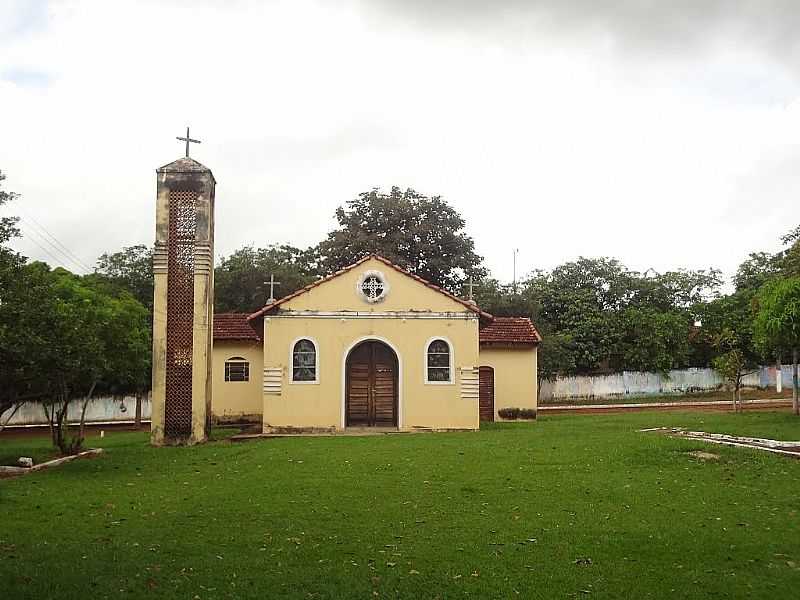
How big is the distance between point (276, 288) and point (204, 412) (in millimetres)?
22972

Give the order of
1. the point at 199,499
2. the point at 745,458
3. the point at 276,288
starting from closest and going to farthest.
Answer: the point at 199,499, the point at 745,458, the point at 276,288

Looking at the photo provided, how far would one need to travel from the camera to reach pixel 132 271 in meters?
47.1

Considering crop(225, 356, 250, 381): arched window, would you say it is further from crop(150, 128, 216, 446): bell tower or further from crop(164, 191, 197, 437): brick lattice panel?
crop(164, 191, 197, 437): brick lattice panel

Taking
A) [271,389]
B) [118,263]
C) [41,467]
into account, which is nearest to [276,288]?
[118,263]

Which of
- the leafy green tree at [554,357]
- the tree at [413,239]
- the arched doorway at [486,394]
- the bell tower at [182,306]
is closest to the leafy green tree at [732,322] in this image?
the leafy green tree at [554,357]

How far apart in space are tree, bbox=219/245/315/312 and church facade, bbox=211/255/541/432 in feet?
66.5

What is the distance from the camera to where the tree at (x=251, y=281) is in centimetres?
4531

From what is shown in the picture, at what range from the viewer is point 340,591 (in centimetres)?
770

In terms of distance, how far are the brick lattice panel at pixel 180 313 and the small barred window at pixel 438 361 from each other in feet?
23.1

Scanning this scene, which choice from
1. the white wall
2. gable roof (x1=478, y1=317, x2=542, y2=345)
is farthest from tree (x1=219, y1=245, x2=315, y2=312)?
gable roof (x1=478, y1=317, x2=542, y2=345)

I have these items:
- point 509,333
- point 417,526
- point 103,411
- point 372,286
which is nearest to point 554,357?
point 509,333

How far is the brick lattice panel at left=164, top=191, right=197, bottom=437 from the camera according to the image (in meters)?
22.1

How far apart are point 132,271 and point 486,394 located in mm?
25893

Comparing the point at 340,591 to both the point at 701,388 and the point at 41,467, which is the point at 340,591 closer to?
the point at 41,467
